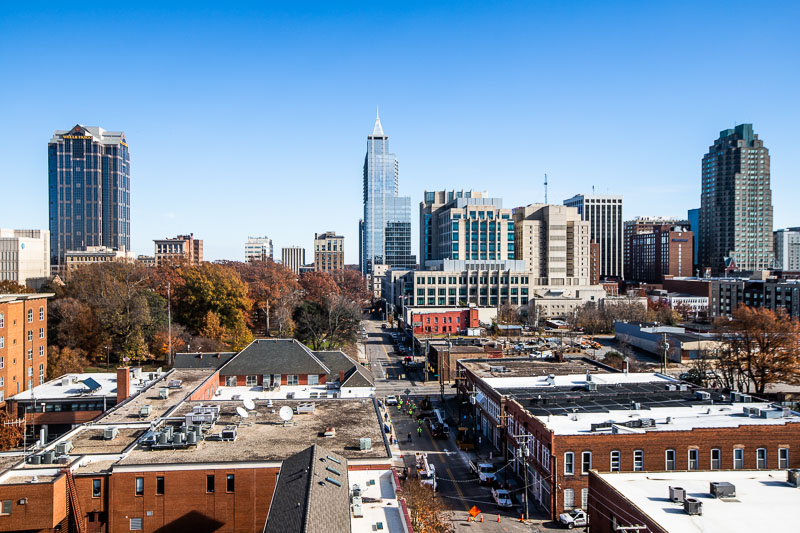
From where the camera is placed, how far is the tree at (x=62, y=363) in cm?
6016

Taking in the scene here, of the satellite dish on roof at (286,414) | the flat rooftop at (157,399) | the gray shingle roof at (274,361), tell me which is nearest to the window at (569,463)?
the satellite dish on roof at (286,414)

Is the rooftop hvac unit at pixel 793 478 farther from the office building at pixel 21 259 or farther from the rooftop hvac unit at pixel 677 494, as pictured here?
the office building at pixel 21 259

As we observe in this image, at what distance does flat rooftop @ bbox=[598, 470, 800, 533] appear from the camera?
21.1m

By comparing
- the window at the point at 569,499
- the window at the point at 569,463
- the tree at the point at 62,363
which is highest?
the tree at the point at 62,363

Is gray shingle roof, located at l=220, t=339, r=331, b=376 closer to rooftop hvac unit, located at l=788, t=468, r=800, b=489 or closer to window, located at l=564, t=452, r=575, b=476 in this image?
window, located at l=564, t=452, r=575, b=476

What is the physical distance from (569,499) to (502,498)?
3.94 meters

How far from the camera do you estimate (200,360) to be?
5641 cm

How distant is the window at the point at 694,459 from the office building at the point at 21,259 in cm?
13577

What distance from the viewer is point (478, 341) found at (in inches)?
3199

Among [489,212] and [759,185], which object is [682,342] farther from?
[759,185]

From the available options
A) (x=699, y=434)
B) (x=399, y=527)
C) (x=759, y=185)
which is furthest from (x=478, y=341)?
(x=759, y=185)

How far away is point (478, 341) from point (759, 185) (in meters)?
169

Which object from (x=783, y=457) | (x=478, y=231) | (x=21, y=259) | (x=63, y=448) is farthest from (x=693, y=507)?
(x=21, y=259)

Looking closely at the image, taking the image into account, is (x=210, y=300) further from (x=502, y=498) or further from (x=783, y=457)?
(x=783, y=457)
